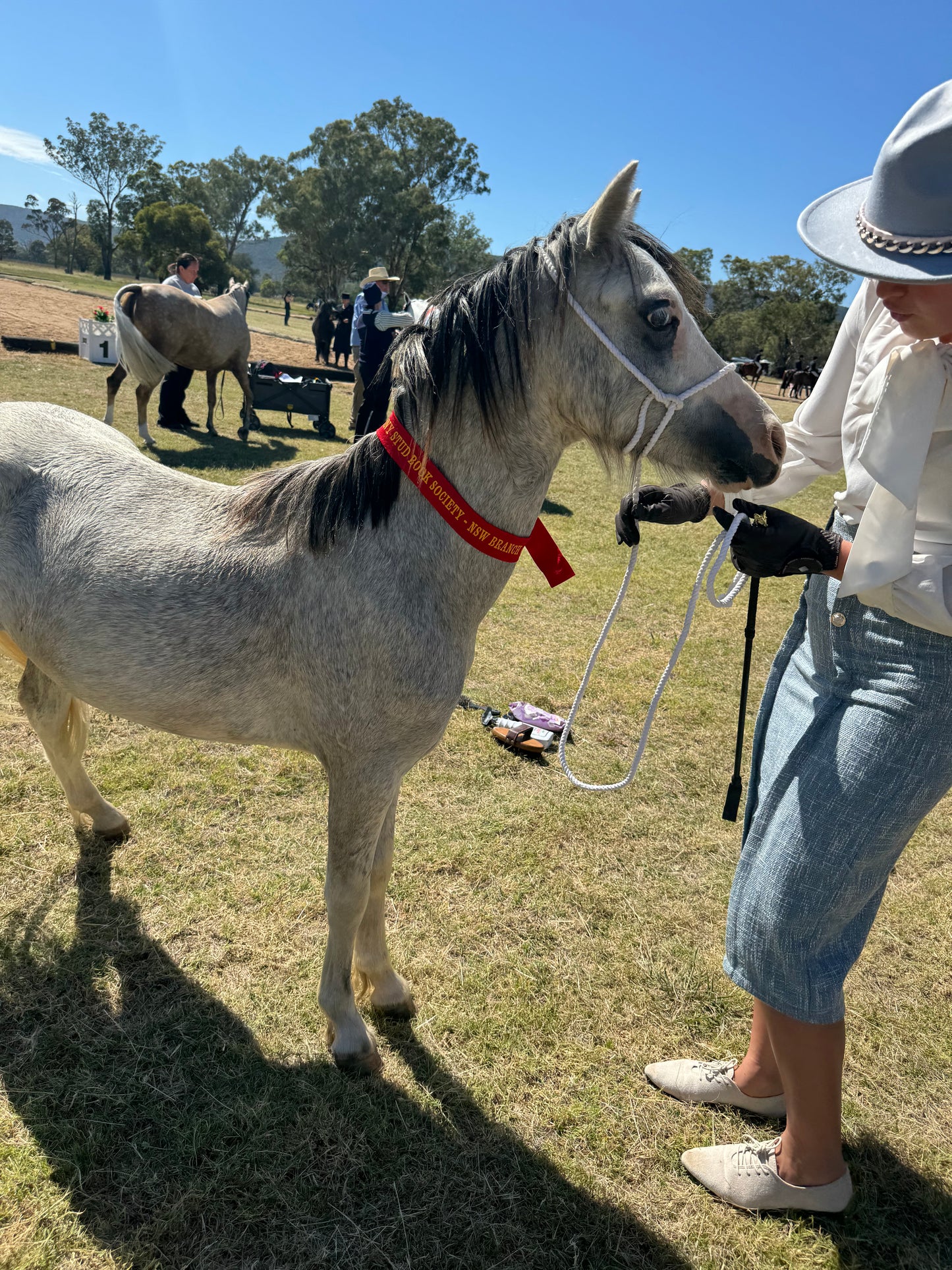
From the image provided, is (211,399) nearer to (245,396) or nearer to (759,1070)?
(245,396)

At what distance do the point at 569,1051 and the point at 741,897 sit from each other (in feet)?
3.36

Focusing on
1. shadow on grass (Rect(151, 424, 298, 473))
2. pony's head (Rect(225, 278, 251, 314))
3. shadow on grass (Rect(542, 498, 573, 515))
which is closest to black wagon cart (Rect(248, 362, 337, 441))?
shadow on grass (Rect(151, 424, 298, 473))

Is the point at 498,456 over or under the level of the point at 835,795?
over

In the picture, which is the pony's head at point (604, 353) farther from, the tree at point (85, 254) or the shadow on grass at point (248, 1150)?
the tree at point (85, 254)

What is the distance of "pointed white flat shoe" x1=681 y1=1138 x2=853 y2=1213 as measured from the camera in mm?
1895

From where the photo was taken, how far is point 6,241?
72938 mm

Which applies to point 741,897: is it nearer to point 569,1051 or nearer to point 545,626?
point 569,1051

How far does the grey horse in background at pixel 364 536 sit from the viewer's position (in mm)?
1588

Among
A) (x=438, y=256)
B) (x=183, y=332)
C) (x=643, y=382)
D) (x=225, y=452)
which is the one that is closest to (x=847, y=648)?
(x=643, y=382)

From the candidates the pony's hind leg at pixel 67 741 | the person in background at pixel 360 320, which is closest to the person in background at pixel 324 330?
the person in background at pixel 360 320

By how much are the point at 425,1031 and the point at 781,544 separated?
1.95m

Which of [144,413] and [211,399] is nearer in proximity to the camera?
[144,413]

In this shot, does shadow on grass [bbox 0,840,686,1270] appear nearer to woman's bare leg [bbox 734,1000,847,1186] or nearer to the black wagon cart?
woman's bare leg [bbox 734,1000,847,1186]

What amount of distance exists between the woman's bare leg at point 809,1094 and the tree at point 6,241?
90.0m
